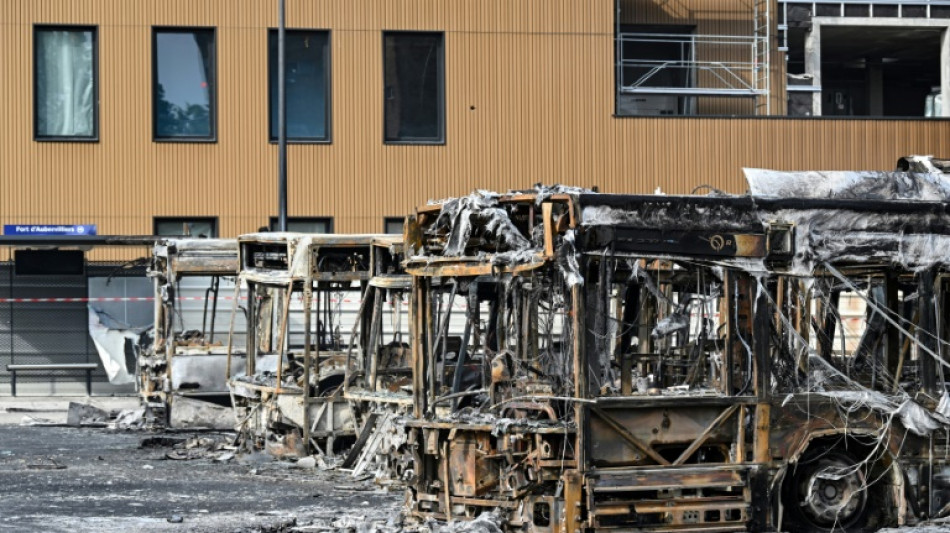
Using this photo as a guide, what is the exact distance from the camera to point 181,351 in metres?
24.1

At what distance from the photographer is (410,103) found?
3334cm

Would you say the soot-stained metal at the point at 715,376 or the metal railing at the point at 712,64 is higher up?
the metal railing at the point at 712,64

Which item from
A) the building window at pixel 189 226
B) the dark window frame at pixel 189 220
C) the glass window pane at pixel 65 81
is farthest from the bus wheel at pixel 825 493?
the glass window pane at pixel 65 81

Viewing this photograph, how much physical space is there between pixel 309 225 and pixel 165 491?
53.6ft

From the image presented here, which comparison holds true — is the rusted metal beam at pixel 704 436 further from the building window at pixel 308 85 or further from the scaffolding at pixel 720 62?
the scaffolding at pixel 720 62

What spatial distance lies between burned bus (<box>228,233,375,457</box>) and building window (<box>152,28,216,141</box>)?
1205cm

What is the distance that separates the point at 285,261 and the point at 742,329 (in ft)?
28.5

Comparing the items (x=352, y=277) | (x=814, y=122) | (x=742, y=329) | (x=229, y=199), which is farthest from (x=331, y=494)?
(x=814, y=122)

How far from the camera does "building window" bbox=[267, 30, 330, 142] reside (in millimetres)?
33125

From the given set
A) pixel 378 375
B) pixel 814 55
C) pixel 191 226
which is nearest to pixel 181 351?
pixel 378 375

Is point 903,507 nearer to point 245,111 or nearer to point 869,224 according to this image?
point 869,224

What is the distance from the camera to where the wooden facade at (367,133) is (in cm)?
3219

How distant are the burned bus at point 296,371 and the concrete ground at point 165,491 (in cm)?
43

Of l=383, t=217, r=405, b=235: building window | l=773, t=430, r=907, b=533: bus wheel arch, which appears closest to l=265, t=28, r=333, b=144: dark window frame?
l=383, t=217, r=405, b=235: building window
